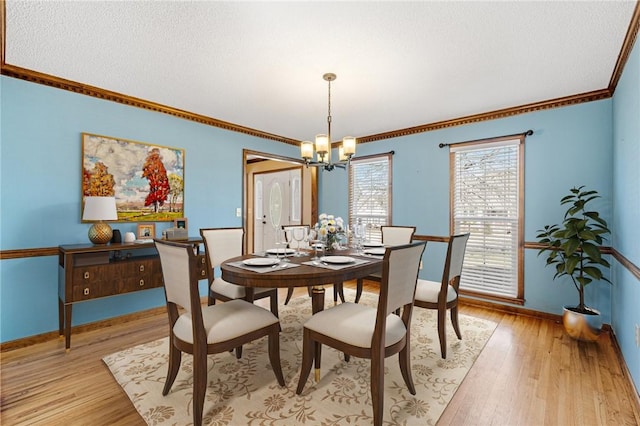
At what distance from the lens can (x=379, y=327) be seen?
1.61 metres

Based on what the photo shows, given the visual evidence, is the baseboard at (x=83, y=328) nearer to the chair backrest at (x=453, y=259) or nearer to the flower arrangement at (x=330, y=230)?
the flower arrangement at (x=330, y=230)

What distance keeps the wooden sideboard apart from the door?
124 inches

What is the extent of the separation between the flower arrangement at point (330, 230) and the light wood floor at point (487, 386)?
4.71 ft

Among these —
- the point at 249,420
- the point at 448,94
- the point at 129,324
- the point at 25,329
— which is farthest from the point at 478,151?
the point at 25,329

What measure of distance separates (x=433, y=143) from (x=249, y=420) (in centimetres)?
386

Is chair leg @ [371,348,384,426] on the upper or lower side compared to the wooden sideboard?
lower

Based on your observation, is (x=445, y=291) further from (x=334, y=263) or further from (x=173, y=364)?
(x=173, y=364)

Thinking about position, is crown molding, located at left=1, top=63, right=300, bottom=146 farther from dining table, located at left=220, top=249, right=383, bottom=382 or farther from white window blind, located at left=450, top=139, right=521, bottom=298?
white window blind, located at left=450, top=139, right=521, bottom=298

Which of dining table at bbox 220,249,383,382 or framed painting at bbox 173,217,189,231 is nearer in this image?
dining table at bbox 220,249,383,382

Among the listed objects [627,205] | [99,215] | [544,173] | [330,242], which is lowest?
[330,242]

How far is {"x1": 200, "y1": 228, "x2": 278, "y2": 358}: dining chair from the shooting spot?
→ 2.56m

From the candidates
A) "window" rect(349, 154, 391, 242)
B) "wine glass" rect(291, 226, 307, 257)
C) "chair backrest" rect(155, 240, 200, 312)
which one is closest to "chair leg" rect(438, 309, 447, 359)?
"wine glass" rect(291, 226, 307, 257)

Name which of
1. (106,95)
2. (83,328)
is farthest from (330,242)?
(106,95)

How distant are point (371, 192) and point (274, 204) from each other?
2.35m
